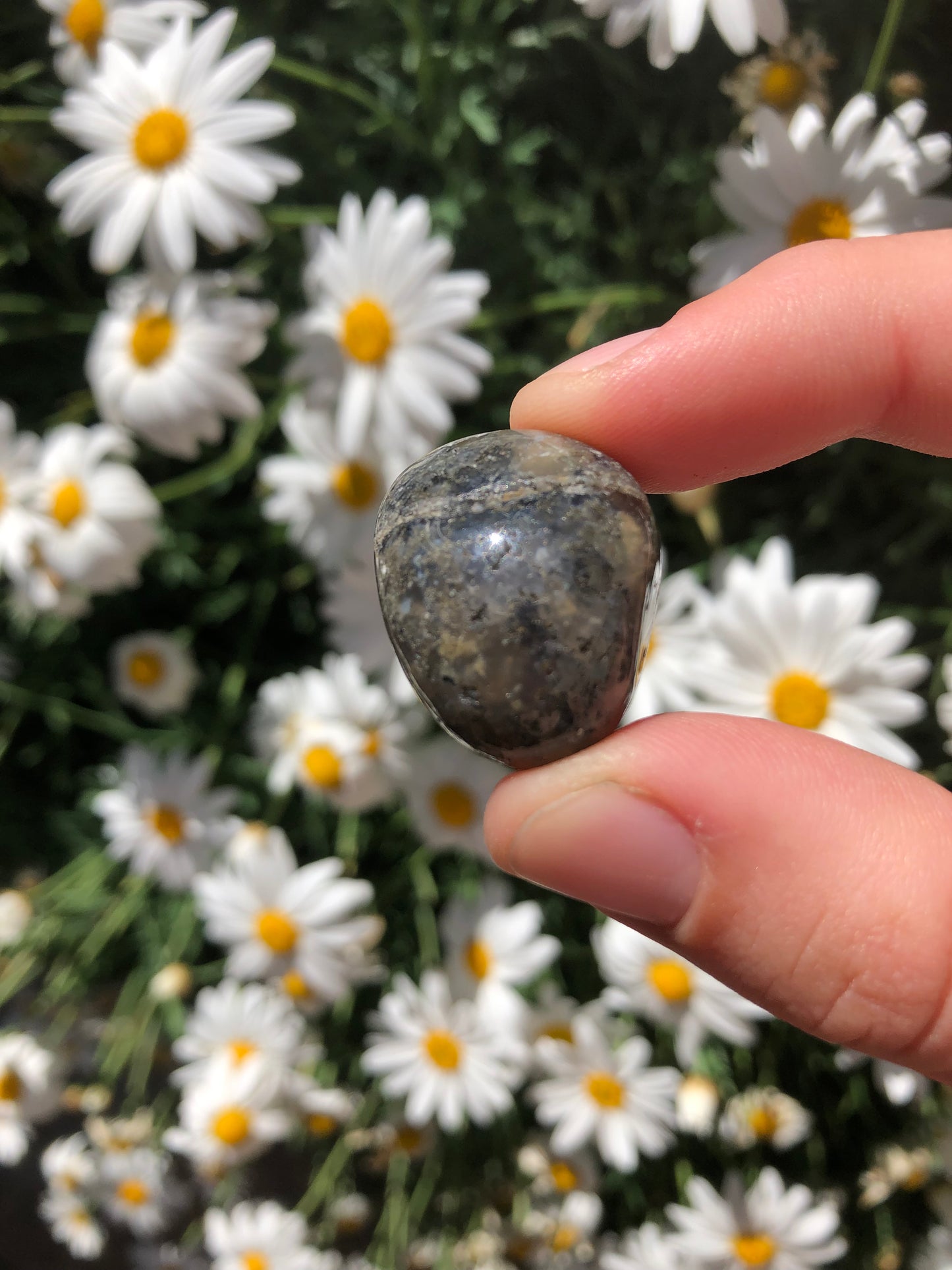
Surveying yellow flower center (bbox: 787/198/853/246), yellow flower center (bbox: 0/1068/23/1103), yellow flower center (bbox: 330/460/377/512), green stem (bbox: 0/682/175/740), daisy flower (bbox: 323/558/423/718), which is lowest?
yellow flower center (bbox: 0/1068/23/1103)

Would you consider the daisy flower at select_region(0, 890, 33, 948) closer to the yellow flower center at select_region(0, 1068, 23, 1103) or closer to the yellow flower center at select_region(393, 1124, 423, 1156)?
the yellow flower center at select_region(0, 1068, 23, 1103)

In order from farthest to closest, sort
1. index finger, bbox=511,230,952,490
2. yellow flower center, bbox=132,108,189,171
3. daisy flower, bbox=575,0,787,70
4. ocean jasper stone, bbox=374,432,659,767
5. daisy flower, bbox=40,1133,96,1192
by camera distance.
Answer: daisy flower, bbox=40,1133,96,1192, yellow flower center, bbox=132,108,189,171, daisy flower, bbox=575,0,787,70, index finger, bbox=511,230,952,490, ocean jasper stone, bbox=374,432,659,767

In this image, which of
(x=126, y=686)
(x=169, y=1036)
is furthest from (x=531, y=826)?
(x=169, y=1036)

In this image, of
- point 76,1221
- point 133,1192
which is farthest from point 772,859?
point 76,1221

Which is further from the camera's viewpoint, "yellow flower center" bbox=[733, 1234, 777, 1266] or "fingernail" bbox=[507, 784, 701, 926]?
"yellow flower center" bbox=[733, 1234, 777, 1266]

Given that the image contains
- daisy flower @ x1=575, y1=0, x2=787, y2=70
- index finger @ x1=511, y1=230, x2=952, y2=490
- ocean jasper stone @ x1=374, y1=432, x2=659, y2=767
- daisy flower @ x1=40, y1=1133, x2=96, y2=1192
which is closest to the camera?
ocean jasper stone @ x1=374, y1=432, x2=659, y2=767

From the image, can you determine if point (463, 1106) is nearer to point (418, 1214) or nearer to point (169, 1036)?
point (418, 1214)

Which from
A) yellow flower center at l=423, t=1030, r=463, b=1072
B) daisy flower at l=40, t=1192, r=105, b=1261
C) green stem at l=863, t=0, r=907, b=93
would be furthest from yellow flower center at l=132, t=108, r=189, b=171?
daisy flower at l=40, t=1192, r=105, b=1261
